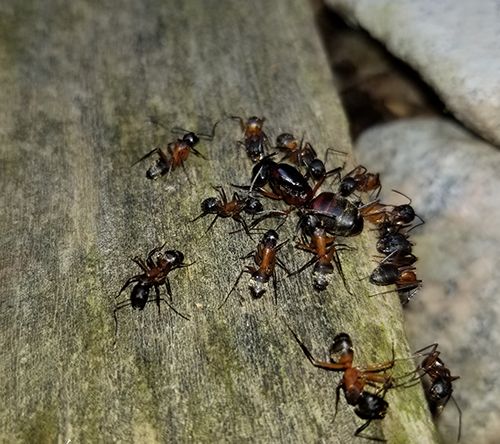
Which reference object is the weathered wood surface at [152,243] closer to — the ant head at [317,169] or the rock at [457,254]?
the ant head at [317,169]

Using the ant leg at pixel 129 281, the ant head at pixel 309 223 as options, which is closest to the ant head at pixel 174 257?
the ant leg at pixel 129 281

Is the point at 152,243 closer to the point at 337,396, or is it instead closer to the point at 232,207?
the point at 232,207

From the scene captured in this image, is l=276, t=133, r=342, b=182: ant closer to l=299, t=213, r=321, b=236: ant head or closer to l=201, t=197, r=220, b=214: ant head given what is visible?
l=299, t=213, r=321, b=236: ant head

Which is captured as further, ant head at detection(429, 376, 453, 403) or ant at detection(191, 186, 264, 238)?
ant head at detection(429, 376, 453, 403)

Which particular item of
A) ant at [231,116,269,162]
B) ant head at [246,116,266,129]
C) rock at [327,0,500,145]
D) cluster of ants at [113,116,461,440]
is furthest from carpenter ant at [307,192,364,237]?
rock at [327,0,500,145]

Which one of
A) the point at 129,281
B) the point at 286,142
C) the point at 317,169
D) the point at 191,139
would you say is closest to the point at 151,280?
the point at 129,281
